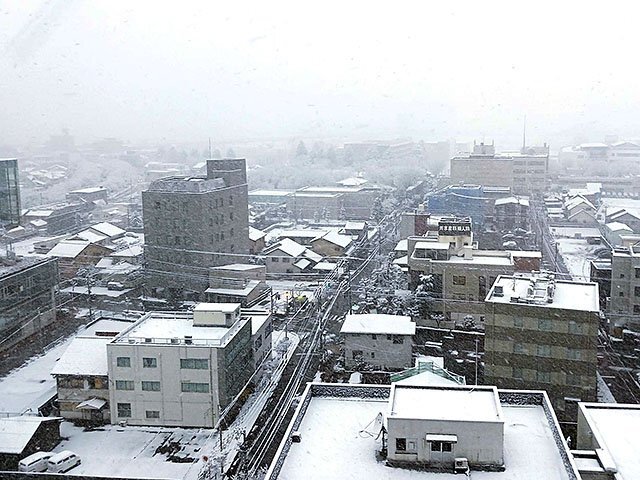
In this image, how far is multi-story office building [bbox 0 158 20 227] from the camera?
28.2 ft

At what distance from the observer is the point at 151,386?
4629 mm

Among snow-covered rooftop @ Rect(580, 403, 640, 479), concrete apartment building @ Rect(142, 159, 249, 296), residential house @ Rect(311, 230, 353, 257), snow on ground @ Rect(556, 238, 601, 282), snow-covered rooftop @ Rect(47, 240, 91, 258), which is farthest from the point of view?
residential house @ Rect(311, 230, 353, 257)

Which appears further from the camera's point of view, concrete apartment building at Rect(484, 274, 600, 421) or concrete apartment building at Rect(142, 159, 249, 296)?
concrete apartment building at Rect(142, 159, 249, 296)

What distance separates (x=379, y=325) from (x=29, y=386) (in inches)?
111

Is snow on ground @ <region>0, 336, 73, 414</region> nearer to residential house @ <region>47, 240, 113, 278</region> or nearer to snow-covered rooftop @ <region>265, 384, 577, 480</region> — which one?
snow-covered rooftop @ <region>265, 384, 577, 480</region>

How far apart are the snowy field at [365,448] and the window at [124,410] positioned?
2064 millimetres

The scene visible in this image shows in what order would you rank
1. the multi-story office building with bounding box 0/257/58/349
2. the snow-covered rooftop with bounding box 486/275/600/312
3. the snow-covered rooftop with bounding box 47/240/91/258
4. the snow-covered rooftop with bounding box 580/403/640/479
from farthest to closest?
the snow-covered rooftop with bounding box 47/240/91/258
the multi-story office building with bounding box 0/257/58/349
the snow-covered rooftop with bounding box 486/275/600/312
the snow-covered rooftop with bounding box 580/403/640/479

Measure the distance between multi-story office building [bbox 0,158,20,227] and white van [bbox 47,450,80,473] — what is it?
18.4 ft

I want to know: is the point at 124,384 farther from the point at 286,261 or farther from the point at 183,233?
the point at 286,261

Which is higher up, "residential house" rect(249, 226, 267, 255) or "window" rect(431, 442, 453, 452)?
"window" rect(431, 442, 453, 452)

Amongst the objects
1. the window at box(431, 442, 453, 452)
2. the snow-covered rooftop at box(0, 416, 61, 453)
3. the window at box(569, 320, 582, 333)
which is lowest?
the snow-covered rooftop at box(0, 416, 61, 453)

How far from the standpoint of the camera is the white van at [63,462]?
12.8 ft

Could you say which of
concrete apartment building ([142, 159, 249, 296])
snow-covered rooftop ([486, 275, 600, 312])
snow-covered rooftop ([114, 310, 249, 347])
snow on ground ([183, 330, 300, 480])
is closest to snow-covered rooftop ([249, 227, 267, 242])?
concrete apartment building ([142, 159, 249, 296])

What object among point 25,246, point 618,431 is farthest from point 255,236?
point 618,431
